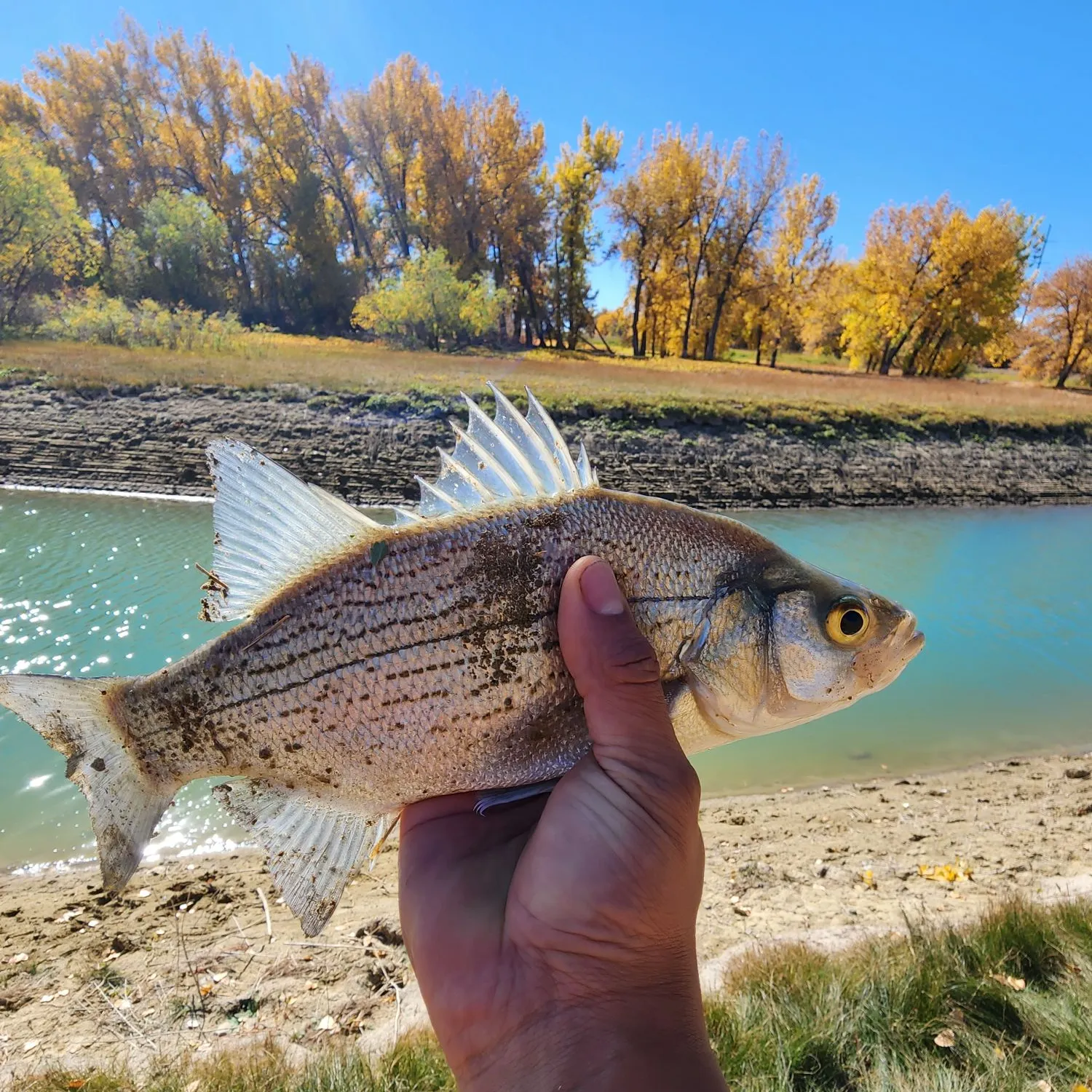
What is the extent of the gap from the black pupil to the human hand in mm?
519

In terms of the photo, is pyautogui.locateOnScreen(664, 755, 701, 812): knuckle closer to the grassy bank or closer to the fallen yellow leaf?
the grassy bank

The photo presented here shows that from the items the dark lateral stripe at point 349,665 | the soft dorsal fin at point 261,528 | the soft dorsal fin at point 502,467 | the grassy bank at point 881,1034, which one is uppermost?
the soft dorsal fin at point 502,467

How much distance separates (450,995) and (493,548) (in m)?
1.16

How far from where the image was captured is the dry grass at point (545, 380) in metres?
18.2

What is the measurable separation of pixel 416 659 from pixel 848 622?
3.71 feet

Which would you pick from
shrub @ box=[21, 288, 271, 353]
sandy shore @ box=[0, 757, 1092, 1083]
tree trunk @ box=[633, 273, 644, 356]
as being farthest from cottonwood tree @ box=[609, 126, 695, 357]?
sandy shore @ box=[0, 757, 1092, 1083]

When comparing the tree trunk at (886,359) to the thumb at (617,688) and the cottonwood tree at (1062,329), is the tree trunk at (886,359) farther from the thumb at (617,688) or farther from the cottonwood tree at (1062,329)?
the thumb at (617,688)

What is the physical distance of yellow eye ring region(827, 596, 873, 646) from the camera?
169 cm

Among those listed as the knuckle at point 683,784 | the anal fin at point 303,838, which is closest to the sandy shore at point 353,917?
the anal fin at point 303,838

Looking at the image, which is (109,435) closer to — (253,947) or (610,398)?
(610,398)

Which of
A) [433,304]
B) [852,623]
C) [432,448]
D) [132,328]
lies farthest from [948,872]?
[433,304]

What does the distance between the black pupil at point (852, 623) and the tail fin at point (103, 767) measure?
184 cm

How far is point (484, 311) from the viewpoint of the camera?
34906 mm

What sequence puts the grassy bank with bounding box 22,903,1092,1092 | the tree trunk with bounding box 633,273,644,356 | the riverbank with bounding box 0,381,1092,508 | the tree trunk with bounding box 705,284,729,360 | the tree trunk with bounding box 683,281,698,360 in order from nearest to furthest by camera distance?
1. the grassy bank with bounding box 22,903,1092,1092
2. the riverbank with bounding box 0,381,1092,508
3. the tree trunk with bounding box 705,284,729,360
4. the tree trunk with bounding box 683,281,698,360
5. the tree trunk with bounding box 633,273,644,356
